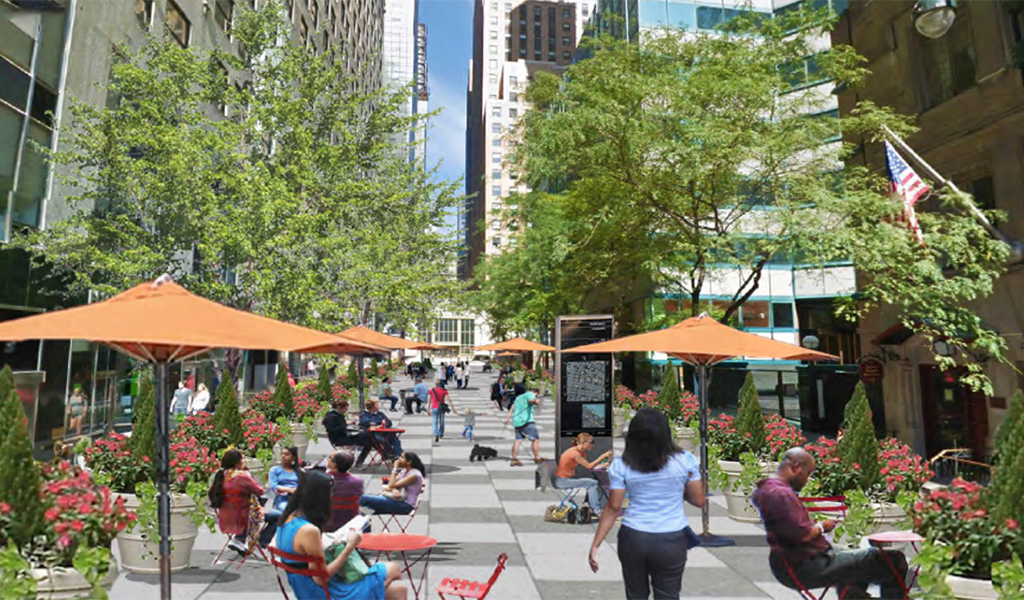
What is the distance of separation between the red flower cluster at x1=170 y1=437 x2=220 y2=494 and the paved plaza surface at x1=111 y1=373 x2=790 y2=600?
92cm

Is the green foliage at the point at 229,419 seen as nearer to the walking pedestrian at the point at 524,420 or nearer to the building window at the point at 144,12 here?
the walking pedestrian at the point at 524,420

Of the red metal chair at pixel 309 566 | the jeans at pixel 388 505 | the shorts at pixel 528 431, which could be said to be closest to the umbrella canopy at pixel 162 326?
the red metal chair at pixel 309 566

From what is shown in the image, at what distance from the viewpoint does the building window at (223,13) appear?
2965cm

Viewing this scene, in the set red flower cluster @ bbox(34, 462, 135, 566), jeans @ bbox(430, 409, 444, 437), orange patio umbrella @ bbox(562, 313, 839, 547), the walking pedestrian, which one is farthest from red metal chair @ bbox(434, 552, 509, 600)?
jeans @ bbox(430, 409, 444, 437)

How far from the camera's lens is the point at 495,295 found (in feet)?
136

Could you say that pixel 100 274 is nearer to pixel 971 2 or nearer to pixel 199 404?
pixel 199 404

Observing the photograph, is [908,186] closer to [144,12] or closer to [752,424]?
[752,424]

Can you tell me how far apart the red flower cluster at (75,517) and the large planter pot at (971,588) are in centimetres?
686

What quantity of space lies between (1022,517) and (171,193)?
59.6ft

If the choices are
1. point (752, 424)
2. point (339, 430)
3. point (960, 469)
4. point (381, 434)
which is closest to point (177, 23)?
point (339, 430)

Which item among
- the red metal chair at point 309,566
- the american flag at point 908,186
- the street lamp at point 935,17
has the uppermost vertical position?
the street lamp at point 935,17

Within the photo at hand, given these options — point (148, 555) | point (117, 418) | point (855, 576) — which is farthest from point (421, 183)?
point (855, 576)

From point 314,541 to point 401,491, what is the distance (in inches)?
157

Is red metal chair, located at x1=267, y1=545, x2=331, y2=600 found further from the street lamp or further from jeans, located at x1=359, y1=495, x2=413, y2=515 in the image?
the street lamp
